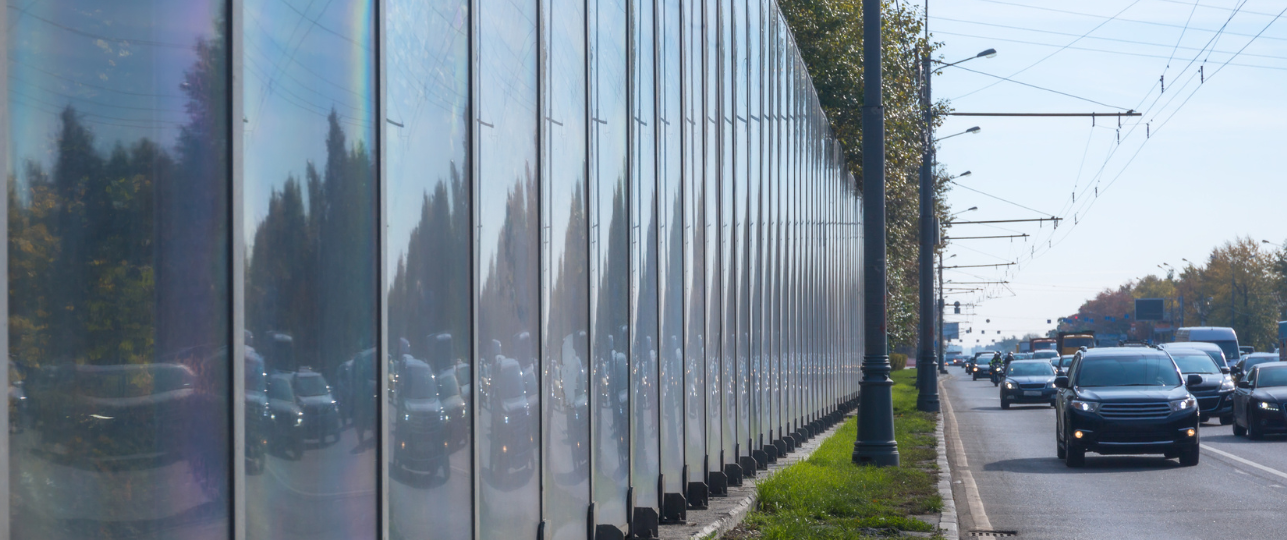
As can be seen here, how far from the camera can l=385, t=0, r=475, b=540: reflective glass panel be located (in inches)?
205

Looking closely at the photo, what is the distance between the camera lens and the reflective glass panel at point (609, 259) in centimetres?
834

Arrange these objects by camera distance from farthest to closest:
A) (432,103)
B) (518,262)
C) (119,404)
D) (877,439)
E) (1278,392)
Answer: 1. (1278,392)
2. (877,439)
3. (518,262)
4. (432,103)
5. (119,404)

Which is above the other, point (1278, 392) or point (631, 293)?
point (631, 293)

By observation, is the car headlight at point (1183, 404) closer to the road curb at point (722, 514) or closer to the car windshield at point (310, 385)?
the road curb at point (722, 514)

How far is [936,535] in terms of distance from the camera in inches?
388

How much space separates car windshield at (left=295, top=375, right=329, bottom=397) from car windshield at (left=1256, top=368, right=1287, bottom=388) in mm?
22800

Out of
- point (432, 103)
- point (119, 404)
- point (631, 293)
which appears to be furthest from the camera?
point (631, 293)

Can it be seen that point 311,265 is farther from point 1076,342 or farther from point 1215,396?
point 1076,342

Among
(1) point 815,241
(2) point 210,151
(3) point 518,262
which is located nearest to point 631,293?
(3) point 518,262

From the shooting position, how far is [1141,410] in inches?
695

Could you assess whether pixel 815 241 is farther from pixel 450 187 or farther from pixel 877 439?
pixel 450 187

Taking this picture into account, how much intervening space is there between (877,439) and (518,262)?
9429 mm

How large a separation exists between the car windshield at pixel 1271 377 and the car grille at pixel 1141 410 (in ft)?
24.4

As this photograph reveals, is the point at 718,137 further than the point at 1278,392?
No
